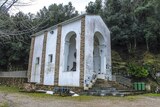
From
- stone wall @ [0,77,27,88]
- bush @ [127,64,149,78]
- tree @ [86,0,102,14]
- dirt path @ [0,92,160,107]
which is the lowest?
dirt path @ [0,92,160,107]

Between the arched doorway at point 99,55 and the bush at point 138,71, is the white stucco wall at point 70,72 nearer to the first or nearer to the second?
the arched doorway at point 99,55

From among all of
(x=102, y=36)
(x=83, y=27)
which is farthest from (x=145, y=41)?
(x=83, y=27)

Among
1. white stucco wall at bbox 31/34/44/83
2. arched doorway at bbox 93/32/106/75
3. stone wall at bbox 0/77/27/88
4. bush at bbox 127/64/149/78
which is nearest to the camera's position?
arched doorway at bbox 93/32/106/75

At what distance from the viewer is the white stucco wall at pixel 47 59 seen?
20.2 m

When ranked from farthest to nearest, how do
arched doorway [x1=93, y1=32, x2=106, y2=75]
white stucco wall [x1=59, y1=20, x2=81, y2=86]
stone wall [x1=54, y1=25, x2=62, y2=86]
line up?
arched doorway [x1=93, y1=32, x2=106, y2=75], stone wall [x1=54, y1=25, x2=62, y2=86], white stucco wall [x1=59, y1=20, x2=81, y2=86]

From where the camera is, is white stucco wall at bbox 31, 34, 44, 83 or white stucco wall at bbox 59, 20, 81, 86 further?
white stucco wall at bbox 31, 34, 44, 83

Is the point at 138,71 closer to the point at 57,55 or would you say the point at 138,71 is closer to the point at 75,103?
the point at 57,55

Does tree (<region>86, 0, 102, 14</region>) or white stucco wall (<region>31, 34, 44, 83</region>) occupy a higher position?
tree (<region>86, 0, 102, 14</region>)

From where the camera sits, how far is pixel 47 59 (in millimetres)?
21266

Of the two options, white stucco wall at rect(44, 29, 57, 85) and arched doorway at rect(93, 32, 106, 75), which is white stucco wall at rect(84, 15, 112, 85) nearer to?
arched doorway at rect(93, 32, 106, 75)

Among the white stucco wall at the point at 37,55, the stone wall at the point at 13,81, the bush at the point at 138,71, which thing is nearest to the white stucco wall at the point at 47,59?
the white stucco wall at the point at 37,55

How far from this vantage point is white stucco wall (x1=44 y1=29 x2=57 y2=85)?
66.2 feet

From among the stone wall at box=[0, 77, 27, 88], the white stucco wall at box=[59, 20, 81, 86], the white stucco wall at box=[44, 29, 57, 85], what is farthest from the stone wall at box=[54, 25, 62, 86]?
the stone wall at box=[0, 77, 27, 88]

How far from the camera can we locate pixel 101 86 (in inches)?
664
